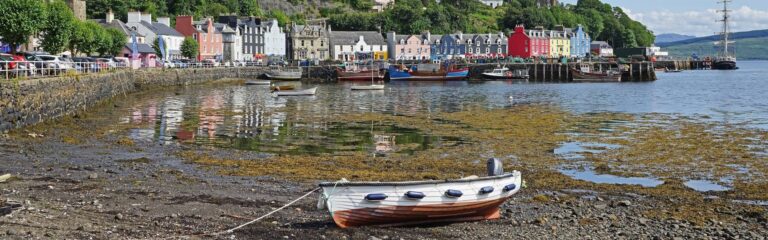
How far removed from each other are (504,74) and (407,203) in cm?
9412

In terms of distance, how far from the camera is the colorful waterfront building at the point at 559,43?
170 metres

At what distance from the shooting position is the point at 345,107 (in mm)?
51500

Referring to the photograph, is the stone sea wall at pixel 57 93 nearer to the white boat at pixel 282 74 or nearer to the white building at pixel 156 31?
the white building at pixel 156 31

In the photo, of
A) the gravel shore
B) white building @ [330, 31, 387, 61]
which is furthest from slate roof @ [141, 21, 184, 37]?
the gravel shore

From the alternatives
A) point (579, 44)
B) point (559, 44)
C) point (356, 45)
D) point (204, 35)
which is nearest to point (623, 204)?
point (204, 35)

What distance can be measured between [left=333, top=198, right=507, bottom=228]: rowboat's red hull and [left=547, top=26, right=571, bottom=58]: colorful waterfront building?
15580 cm

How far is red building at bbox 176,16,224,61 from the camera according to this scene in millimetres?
115062

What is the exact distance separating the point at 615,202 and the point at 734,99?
47897 millimetres

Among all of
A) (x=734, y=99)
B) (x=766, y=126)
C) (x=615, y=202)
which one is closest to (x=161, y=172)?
(x=615, y=202)

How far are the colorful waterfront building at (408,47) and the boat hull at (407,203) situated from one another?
141776 mm

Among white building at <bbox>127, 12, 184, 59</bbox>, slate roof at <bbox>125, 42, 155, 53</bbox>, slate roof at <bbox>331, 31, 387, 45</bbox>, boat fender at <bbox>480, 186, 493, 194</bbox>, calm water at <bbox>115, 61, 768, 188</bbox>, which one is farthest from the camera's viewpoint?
slate roof at <bbox>331, 31, 387, 45</bbox>

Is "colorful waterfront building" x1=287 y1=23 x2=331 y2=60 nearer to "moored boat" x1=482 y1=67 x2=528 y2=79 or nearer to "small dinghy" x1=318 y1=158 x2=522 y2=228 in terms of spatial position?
"moored boat" x1=482 y1=67 x2=528 y2=79

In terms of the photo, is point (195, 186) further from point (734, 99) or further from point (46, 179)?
point (734, 99)

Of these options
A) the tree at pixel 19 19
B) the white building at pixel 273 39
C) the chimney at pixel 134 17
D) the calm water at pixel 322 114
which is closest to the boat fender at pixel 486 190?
the calm water at pixel 322 114
